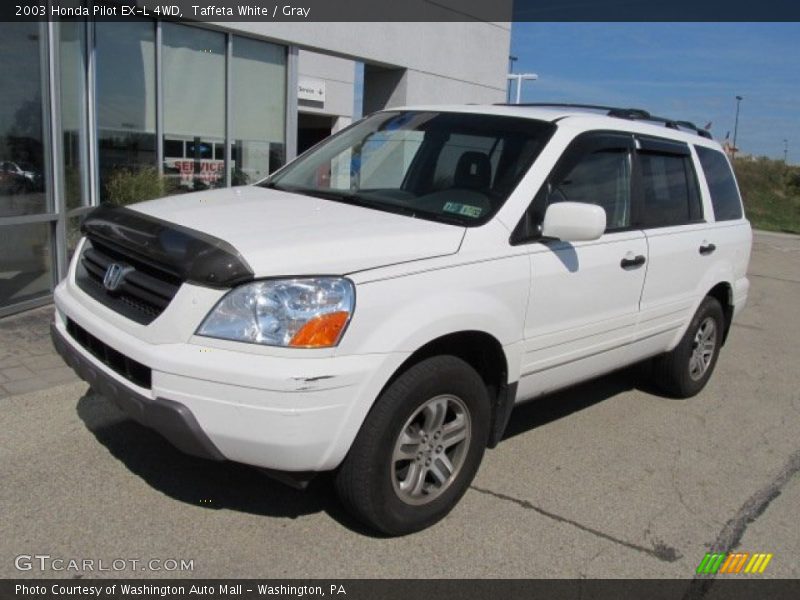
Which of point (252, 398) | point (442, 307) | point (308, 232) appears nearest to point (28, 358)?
point (308, 232)

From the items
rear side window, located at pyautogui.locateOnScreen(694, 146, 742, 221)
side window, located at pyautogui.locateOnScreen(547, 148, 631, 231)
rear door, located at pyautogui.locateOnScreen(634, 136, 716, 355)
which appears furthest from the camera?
rear side window, located at pyautogui.locateOnScreen(694, 146, 742, 221)

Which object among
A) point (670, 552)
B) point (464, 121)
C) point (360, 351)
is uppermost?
point (464, 121)

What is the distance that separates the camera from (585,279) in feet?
13.0

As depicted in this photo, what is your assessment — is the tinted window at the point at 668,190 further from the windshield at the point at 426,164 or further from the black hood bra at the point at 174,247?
the black hood bra at the point at 174,247

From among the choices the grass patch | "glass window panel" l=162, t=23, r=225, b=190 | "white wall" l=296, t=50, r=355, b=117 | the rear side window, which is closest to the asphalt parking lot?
the rear side window

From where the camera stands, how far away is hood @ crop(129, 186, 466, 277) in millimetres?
2889

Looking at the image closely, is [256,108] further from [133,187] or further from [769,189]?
[769,189]

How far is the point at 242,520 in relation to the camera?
337 centimetres

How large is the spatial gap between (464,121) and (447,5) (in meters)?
9.05

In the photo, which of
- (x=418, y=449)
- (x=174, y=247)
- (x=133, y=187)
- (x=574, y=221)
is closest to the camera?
(x=174, y=247)

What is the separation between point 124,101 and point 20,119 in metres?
2.59

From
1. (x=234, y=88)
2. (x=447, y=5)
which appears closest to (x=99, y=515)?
(x=234, y=88)

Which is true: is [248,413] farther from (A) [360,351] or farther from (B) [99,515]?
(B) [99,515]

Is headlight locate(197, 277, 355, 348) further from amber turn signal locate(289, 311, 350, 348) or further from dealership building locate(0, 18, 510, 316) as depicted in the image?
dealership building locate(0, 18, 510, 316)
